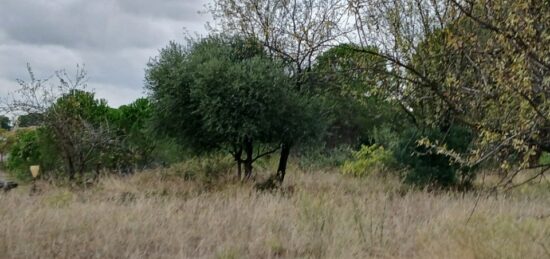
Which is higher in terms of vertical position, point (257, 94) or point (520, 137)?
point (257, 94)

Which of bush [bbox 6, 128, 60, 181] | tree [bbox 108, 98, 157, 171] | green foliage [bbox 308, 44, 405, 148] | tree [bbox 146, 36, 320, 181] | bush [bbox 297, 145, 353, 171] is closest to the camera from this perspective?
green foliage [bbox 308, 44, 405, 148]

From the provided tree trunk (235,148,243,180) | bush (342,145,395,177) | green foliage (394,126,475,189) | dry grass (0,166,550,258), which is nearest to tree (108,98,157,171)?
tree trunk (235,148,243,180)

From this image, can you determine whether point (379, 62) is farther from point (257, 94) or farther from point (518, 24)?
point (257, 94)

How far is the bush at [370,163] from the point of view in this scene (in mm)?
17578

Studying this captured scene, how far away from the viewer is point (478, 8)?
5.03m

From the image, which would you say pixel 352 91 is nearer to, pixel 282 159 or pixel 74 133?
pixel 282 159

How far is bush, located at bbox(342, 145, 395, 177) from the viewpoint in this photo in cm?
1758

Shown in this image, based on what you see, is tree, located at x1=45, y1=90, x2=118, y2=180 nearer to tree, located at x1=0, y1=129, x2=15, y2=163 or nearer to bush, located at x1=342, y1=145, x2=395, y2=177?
bush, located at x1=342, y1=145, x2=395, y2=177

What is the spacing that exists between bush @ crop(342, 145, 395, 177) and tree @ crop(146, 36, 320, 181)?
11.2ft

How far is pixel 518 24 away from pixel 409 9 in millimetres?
5765

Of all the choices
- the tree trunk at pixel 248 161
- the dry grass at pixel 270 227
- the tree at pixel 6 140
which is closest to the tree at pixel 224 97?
the tree trunk at pixel 248 161

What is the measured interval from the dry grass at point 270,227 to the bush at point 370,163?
19.9 feet

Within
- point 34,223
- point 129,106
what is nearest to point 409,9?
point 34,223

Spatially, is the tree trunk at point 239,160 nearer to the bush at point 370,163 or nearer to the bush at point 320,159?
the bush at point 370,163
